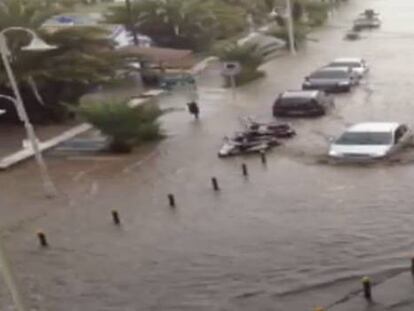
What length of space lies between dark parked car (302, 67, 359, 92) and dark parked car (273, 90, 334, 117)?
12.0ft

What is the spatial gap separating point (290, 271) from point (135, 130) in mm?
12941

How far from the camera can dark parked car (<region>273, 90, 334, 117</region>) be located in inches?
1256

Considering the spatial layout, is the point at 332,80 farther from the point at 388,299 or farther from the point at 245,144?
the point at 388,299

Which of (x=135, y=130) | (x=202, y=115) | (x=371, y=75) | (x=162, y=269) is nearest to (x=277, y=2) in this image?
(x=371, y=75)

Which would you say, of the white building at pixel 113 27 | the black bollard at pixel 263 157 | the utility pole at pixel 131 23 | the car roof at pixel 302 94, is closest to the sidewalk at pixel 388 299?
the black bollard at pixel 263 157

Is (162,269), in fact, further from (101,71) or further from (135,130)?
(101,71)

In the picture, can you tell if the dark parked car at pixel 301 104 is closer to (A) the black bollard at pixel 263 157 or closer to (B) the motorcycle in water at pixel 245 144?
(B) the motorcycle in water at pixel 245 144

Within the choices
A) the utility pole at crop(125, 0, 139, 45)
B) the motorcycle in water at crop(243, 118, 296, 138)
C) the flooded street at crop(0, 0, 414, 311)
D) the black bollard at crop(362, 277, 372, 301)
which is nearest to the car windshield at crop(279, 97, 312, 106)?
the flooded street at crop(0, 0, 414, 311)

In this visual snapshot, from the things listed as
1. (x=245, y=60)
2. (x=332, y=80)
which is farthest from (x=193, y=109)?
(x=245, y=60)

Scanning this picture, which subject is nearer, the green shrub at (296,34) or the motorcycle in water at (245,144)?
the motorcycle in water at (245,144)

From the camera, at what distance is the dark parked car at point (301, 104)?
3189cm

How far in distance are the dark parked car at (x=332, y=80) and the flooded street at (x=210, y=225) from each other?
3.81 metres

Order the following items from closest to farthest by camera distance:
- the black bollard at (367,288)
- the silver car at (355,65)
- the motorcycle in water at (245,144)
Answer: the black bollard at (367,288) < the motorcycle in water at (245,144) < the silver car at (355,65)

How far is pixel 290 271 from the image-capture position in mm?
16984
